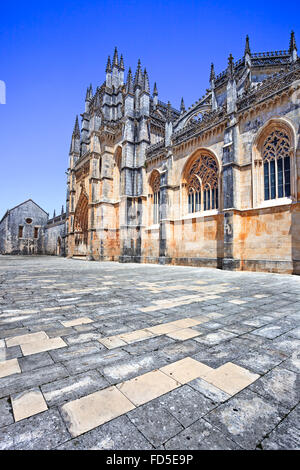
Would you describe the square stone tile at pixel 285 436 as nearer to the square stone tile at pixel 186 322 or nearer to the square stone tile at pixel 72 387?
the square stone tile at pixel 72 387

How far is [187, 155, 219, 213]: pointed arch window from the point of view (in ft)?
48.0

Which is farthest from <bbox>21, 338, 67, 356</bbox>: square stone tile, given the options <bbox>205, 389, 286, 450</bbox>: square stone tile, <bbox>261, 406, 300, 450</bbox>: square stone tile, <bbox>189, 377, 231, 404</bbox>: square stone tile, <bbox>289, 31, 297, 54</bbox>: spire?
<bbox>289, 31, 297, 54</bbox>: spire

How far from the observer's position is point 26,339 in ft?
8.52

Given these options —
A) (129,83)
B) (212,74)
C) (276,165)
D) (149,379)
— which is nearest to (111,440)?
(149,379)

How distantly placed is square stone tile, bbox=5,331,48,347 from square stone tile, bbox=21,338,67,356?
0.09m

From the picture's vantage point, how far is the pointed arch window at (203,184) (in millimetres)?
14625

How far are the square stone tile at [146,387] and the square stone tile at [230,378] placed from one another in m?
0.31

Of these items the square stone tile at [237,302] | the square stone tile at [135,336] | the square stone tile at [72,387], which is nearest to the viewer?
the square stone tile at [72,387]

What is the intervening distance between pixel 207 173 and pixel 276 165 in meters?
4.59

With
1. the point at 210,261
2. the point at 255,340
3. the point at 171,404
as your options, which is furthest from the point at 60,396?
the point at 210,261

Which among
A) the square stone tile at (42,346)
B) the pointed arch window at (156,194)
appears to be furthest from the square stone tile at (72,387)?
the pointed arch window at (156,194)

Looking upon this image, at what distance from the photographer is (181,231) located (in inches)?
624

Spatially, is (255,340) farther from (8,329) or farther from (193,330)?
(8,329)
